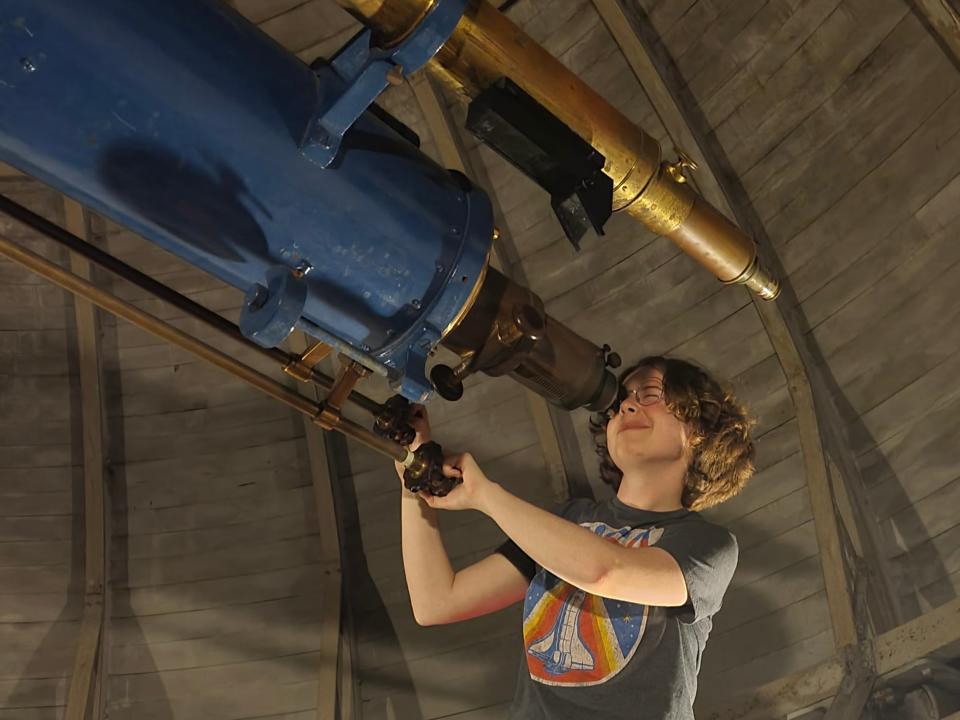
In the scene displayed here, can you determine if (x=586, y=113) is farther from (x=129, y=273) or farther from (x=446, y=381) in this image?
(x=129, y=273)

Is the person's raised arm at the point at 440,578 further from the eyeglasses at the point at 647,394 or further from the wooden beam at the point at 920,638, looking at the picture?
the wooden beam at the point at 920,638

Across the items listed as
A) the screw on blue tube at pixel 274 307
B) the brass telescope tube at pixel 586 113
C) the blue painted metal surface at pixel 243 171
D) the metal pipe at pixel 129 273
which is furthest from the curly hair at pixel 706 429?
the screw on blue tube at pixel 274 307

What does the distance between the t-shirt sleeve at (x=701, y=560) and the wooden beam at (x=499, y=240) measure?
5.55 ft

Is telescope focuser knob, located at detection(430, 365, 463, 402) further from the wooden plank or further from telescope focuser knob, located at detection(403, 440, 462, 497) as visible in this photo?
the wooden plank

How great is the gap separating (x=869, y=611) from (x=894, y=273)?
130cm

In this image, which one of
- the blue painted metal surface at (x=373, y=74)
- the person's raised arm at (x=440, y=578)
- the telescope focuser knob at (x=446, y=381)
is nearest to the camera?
the blue painted metal surface at (x=373, y=74)

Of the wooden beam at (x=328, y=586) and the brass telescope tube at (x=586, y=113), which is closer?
the brass telescope tube at (x=586, y=113)

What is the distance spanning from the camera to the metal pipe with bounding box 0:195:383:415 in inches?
75.6

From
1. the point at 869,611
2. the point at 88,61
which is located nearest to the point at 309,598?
the point at 869,611

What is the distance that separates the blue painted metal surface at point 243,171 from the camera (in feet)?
5.32

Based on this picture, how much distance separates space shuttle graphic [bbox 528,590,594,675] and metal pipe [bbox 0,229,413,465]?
671mm

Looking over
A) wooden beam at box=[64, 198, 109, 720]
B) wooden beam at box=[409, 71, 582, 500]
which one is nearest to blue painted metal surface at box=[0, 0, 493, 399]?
wooden beam at box=[409, 71, 582, 500]

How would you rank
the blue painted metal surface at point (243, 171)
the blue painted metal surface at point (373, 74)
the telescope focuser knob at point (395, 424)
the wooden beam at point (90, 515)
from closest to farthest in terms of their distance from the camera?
the blue painted metal surface at point (243, 171)
the blue painted metal surface at point (373, 74)
the telescope focuser knob at point (395, 424)
the wooden beam at point (90, 515)

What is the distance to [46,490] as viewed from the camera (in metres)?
4.70
